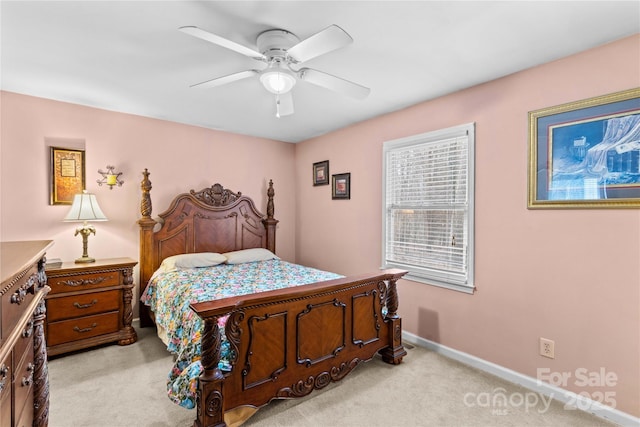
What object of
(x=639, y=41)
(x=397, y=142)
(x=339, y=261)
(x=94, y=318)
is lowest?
(x=94, y=318)

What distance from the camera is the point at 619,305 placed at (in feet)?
6.45

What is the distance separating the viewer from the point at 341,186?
4.08m

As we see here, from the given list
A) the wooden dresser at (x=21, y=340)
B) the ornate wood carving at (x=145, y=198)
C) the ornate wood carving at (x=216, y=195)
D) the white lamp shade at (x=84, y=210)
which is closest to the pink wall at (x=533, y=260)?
the ornate wood carving at (x=216, y=195)

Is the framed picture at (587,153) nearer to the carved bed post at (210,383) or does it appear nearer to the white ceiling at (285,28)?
the white ceiling at (285,28)

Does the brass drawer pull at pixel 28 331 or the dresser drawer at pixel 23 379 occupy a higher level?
the brass drawer pull at pixel 28 331

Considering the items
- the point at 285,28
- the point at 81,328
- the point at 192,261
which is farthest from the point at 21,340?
the point at 192,261

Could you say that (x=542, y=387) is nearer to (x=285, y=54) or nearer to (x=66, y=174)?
(x=285, y=54)

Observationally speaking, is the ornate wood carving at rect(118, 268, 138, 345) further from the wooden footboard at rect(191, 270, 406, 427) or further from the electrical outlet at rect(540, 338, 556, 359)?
the electrical outlet at rect(540, 338, 556, 359)

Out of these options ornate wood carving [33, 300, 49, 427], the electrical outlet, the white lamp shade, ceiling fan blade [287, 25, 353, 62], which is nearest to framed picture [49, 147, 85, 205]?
the white lamp shade

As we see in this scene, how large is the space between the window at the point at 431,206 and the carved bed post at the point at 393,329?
21.1 inches

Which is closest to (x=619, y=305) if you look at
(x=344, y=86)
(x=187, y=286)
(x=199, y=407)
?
(x=344, y=86)

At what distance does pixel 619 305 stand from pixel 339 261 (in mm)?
2701

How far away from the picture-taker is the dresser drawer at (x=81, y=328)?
2744mm

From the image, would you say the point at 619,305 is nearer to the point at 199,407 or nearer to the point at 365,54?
the point at 365,54
